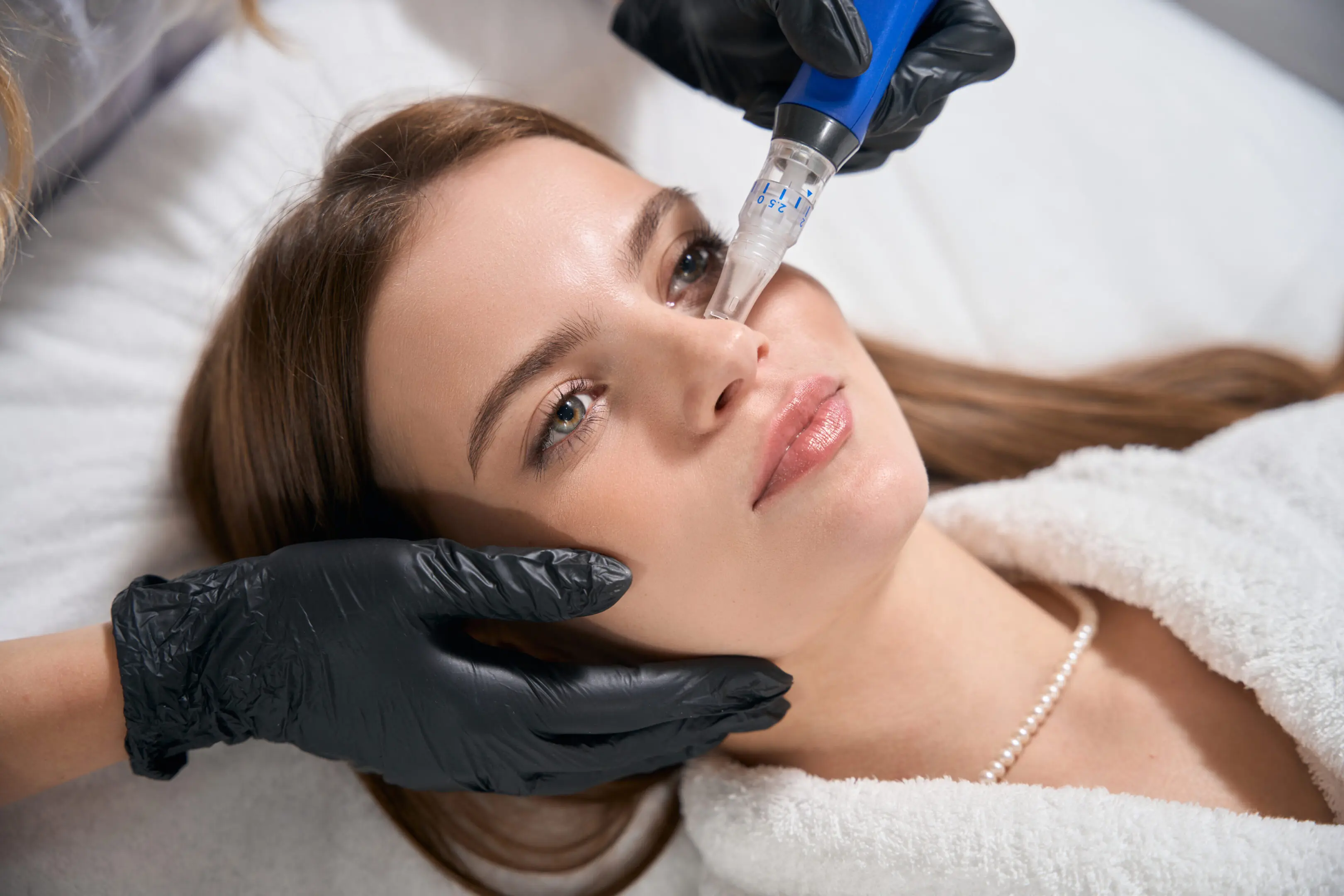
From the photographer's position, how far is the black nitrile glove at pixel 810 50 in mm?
981

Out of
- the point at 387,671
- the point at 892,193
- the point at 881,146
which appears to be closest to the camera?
the point at 387,671

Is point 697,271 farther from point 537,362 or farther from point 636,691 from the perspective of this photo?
point 636,691

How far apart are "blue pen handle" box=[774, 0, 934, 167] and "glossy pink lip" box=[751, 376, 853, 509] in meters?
0.28

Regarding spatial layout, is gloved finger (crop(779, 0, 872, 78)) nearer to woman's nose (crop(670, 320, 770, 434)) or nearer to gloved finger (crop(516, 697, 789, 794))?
woman's nose (crop(670, 320, 770, 434))

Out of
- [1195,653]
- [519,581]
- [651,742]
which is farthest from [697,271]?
[1195,653]

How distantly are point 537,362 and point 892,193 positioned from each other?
1.15 m

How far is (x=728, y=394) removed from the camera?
38.2 inches

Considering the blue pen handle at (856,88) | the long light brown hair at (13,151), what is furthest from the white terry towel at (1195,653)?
the long light brown hair at (13,151)

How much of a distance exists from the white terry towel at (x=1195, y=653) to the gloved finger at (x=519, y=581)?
0.45m

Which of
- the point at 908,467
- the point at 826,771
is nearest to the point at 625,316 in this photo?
the point at 908,467

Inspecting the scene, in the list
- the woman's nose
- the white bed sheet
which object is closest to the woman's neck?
the woman's nose

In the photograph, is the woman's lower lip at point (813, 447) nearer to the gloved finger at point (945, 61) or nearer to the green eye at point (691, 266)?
the green eye at point (691, 266)

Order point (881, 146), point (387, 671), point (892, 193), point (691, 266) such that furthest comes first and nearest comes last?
point (892, 193)
point (881, 146)
point (691, 266)
point (387, 671)

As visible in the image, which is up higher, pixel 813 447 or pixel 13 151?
pixel 813 447
